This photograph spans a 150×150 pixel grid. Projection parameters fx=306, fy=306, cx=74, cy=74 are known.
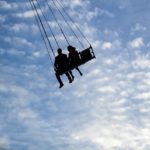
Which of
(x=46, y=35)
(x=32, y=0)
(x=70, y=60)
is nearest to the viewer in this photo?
(x=46, y=35)

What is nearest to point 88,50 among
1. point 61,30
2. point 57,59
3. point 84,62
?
point 84,62

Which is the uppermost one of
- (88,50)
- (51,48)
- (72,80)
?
(88,50)

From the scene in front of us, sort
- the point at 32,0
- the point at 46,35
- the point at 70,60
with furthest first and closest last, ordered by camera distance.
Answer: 1. the point at 70,60
2. the point at 32,0
3. the point at 46,35

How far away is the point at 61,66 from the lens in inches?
736

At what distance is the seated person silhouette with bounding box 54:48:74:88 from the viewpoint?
18.6m

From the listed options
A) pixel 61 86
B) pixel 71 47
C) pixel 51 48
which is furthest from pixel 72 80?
pixel 51 48

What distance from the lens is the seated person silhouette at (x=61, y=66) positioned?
18641 millimetres

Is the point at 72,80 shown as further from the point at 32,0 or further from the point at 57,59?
the point at 32,0

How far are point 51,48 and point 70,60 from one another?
4610 mm

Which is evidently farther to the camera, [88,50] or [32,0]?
[88,50]

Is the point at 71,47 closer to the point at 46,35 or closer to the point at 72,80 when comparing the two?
the point at 72,80

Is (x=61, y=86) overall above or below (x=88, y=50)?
below

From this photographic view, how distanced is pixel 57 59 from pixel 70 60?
0.84 meters

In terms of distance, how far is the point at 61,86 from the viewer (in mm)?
19250
